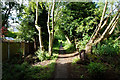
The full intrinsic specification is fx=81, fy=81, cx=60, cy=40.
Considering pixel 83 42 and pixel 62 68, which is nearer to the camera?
pixel 62 68

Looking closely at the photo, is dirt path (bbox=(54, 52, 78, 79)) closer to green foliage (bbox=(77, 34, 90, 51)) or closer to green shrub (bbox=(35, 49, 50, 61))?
green shrub (bbox=(35, 49, 50, 61))

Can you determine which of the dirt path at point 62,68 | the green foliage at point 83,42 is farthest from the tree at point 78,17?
the dirt path at point 62,68

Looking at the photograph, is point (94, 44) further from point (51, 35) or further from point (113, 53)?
point (51, 35)

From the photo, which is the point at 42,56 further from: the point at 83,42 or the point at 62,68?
the point at 83,42

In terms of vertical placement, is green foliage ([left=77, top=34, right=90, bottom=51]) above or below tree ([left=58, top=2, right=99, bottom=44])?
below

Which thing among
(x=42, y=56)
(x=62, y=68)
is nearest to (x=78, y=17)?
(x=42, y=56)

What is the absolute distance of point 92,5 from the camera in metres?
7.12

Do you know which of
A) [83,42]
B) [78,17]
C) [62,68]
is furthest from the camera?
[78,17]

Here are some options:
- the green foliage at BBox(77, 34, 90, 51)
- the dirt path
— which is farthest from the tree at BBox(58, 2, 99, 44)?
the dirt path

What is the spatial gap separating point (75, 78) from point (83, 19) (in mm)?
5626

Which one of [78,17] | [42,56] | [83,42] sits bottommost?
[42,56]

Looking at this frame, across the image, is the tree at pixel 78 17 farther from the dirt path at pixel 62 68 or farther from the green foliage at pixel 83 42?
the dirt path at pixel 62 68

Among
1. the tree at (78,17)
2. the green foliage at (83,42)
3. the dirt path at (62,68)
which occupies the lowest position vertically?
the dirt path at (62,68)

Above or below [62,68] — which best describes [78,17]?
above
